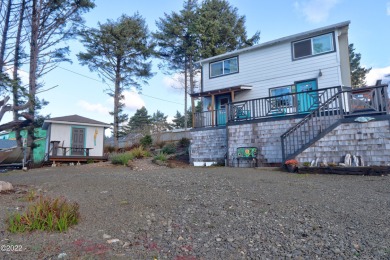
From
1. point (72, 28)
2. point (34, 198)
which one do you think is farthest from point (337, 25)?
point (72, 28)

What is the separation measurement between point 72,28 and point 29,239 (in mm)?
16665

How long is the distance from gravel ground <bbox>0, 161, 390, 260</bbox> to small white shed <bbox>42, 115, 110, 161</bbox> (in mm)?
11833

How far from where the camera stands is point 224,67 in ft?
51.9

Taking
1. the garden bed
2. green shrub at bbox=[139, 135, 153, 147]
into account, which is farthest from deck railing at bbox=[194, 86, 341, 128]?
green shrub at bbox=[139, 135, 153, 147]

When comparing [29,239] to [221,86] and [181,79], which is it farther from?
[181,79]

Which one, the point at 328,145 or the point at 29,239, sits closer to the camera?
the point at 29,239

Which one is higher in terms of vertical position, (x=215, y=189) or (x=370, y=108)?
(x=370, y=108)

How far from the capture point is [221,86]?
51.5 ft

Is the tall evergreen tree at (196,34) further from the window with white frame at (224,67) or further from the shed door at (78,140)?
the shed door at (78,140)

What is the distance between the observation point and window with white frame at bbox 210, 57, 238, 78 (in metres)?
15.4

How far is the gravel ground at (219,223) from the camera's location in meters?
2.88

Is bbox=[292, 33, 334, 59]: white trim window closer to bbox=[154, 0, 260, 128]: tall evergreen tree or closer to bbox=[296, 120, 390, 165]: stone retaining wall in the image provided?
bbox=[296, 120, 390, 165]: stone retaining wall

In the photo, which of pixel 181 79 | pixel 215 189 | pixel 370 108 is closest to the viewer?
pixel 215 189

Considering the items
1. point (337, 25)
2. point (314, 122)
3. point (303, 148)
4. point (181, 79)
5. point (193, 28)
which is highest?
point (193, 28)
